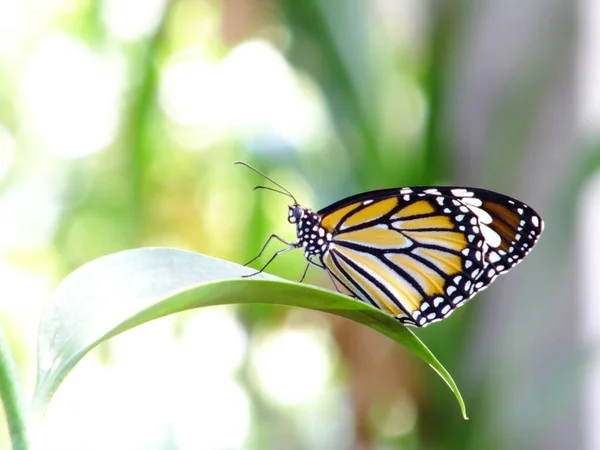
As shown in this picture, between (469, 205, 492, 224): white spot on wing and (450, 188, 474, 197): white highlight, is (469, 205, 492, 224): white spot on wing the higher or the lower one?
the lower one

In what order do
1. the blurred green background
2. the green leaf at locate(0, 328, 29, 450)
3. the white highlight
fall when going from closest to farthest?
the green leaf at locate(0, 328, 29, 450) < the white highlight < the blurred green background

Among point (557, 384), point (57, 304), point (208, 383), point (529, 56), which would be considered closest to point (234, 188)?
point (208, 383)

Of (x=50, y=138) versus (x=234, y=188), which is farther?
(x=50, y=138)

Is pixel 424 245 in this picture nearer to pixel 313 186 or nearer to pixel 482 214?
pixel 482 214

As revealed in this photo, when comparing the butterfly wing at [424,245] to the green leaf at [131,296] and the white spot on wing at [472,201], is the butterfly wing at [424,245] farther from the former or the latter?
the green leaf at [131,296]

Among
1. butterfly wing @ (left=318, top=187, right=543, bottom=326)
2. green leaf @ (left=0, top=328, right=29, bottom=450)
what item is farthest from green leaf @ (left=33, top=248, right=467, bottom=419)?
butterfly wing @ (left=318, top=187, right=543, bottom=326)

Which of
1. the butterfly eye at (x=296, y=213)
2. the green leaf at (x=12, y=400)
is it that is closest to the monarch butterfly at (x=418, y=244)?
the butterfly eye at (x=296, y=213)

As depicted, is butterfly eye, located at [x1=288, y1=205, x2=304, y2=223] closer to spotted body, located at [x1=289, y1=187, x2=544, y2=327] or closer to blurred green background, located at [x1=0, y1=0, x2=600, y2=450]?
spotted body, located at [x1=289, y1=187, x2=544, y2=327]

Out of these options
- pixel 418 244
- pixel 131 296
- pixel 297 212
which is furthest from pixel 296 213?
pixel 131 296

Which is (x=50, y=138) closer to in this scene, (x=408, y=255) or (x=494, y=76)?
(x=494, y=76)
